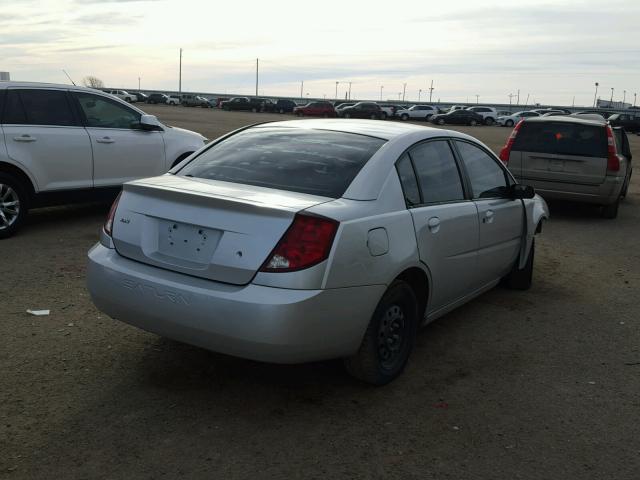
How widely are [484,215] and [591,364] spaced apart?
1319mm

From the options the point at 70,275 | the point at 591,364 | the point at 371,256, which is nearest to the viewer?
the point at 371,256

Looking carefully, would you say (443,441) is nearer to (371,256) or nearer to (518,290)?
(371,256)

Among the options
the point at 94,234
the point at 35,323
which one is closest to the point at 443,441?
the point at 35,323

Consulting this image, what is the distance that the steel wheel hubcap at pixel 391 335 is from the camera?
395 cm

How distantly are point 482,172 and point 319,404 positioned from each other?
8.34ft

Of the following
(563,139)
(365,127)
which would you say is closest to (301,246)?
(365,127)

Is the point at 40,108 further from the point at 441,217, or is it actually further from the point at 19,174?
the point at 441,217

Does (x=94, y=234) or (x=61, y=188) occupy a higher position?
(x=61, y=188)

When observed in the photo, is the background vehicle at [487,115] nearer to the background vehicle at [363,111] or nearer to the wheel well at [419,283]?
the background vehicle at [363,111]

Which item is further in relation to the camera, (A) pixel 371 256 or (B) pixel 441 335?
(B) pixel 441 335

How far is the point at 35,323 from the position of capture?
4.86 m

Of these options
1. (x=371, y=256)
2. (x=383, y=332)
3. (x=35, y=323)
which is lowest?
(x=35, y=323)

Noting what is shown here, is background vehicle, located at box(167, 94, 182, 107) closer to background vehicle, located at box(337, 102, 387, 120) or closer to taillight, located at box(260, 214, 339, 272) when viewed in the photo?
background vehicle, located at box(337, 102, 387, 120)

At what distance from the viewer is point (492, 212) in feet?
16.9
